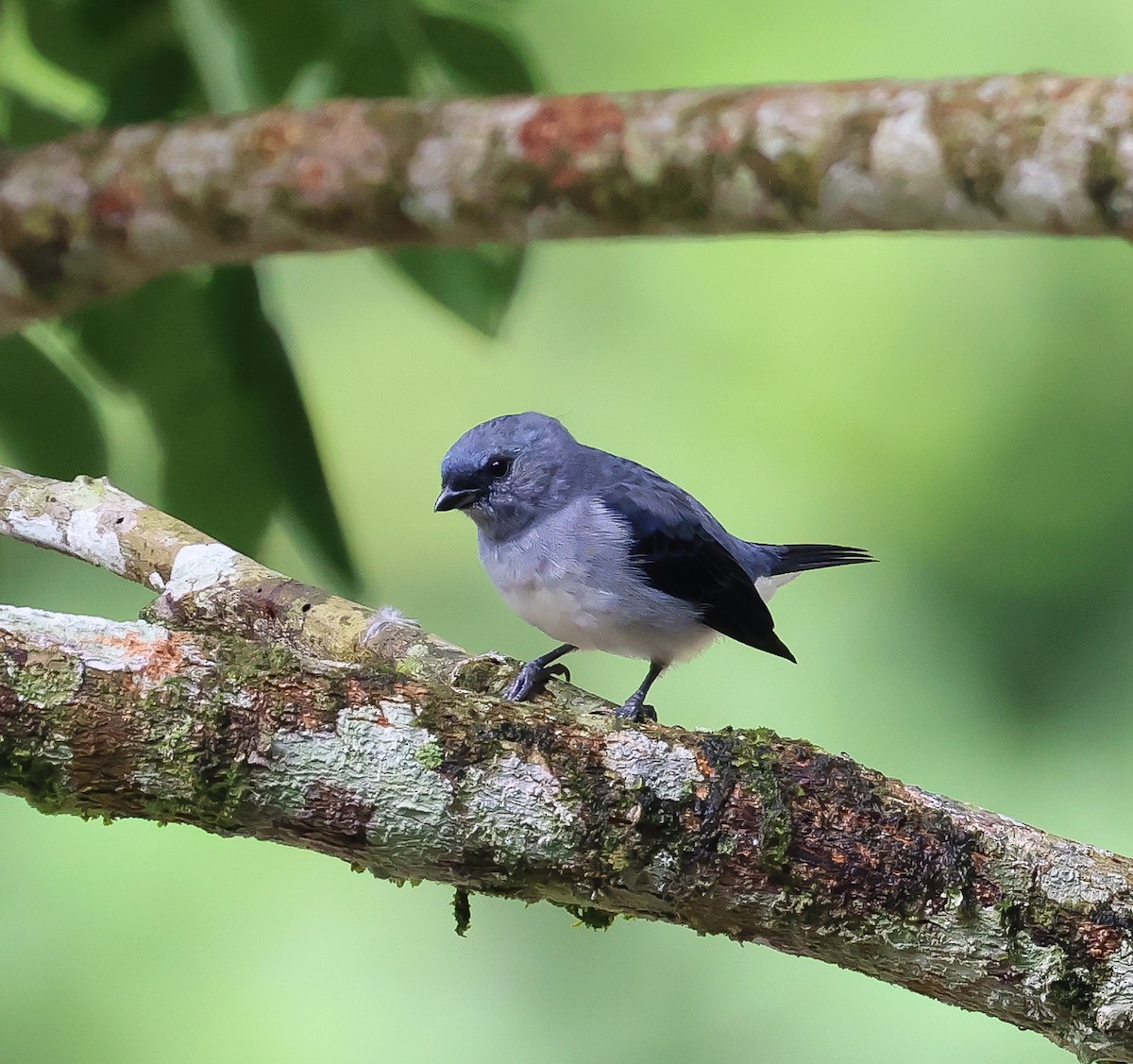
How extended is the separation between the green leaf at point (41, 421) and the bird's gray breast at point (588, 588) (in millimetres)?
795

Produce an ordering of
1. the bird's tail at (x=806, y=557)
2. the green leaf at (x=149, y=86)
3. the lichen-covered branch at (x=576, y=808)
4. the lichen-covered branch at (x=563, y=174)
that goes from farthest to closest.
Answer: the bird's tail at (x=806, y=557), the green leaf at (x=149, y=86), the lichen-covered branch at (x=563, y=174), the lichen-covered branch at (x=576, y=808)

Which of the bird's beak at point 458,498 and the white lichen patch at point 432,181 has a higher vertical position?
the white lichen patch at point 432,181

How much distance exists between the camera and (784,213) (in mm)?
1985

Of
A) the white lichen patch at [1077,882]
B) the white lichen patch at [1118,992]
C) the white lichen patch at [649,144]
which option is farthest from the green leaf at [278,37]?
the white lichen patch at [1118,992]

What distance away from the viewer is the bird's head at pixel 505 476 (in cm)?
225

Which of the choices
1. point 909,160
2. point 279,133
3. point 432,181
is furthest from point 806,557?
point 279,133

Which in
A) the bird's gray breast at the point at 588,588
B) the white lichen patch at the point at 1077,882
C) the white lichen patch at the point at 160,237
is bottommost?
the white lichen patch at the point at 1077,882

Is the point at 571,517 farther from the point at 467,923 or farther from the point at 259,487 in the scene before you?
the point at 467,923

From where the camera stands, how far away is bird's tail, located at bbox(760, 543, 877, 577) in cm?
271

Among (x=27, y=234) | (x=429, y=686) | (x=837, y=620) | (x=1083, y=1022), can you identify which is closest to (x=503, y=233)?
(x=27, y=234)

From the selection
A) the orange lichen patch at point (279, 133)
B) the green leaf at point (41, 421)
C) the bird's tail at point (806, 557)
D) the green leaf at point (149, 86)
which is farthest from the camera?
the bird's tail at point (806, 557)

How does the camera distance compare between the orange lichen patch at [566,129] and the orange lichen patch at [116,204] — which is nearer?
the orange lichen patch at [566,129]

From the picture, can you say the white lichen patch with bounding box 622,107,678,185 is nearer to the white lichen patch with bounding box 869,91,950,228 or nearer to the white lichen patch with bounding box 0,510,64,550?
the white lichen patch with bounding box 869,91,950,228

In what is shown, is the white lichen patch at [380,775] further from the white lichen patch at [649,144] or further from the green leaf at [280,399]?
the green leaf at [280,399]
